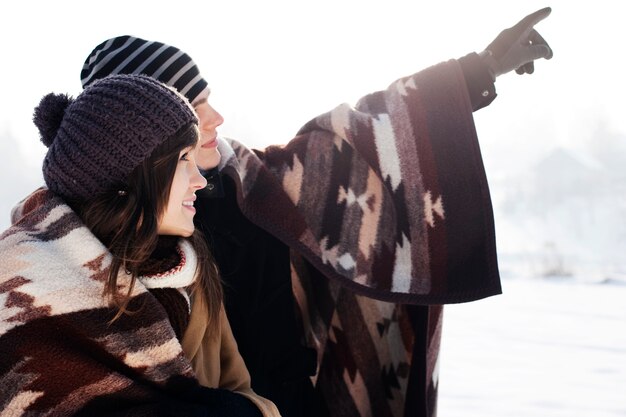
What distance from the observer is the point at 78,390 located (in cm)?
133

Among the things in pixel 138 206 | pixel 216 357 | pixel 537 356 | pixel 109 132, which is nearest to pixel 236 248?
pixel 216 357

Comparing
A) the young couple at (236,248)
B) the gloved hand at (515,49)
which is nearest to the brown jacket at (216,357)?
the young couple at (236,248)

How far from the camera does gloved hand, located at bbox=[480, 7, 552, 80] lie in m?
1.91

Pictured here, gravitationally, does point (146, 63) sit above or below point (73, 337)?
above

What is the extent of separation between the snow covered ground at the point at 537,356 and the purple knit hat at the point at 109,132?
2.03 metres

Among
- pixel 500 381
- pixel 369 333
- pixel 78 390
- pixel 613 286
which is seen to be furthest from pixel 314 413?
pixel 613 286

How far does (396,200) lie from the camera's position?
184 cm

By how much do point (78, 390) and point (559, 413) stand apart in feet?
7.09

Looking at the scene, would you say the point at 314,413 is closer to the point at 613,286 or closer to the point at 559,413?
the point at 559,413

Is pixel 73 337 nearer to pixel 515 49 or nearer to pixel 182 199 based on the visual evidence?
pixel 182 199

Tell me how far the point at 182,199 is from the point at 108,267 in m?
0.22

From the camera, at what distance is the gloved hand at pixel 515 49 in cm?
191

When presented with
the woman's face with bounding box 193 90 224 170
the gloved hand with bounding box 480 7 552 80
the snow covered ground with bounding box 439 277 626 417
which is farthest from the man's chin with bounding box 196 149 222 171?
the snow covered ground with bounding box 439 277 626 417

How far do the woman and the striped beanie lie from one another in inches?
15.2
